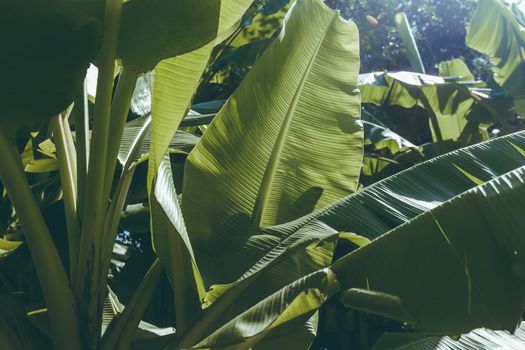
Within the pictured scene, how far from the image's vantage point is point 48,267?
6.40ft

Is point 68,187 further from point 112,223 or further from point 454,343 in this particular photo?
point 454,343

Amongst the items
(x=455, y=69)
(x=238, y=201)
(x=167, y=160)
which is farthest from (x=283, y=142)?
(x=455, y=69)

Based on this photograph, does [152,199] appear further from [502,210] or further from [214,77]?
[214,77]

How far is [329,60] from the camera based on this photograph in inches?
99.9

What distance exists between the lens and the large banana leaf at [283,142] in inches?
88.9

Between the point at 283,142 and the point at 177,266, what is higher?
the point at 283,142

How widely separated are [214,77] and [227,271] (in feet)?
9.65

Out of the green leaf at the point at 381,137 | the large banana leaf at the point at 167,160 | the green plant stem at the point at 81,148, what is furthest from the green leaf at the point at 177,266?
the green leaf at the point at 381,137

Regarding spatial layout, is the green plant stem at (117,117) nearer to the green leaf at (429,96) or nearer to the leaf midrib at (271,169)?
the leaf midrib at (271,169)

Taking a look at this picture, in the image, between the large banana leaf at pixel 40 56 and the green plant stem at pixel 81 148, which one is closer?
the large banana leaf at pixel 40 56

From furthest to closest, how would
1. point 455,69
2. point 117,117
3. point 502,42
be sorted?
point 455,69 < point 502,42 < point 117,117

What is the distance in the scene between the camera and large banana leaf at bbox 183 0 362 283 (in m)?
2.26

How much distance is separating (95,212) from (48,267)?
20cm

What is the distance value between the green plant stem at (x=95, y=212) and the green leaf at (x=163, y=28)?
0.06 meters
